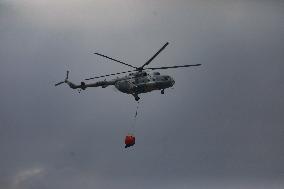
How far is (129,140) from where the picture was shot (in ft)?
139

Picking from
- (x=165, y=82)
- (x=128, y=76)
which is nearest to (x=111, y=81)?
(x=128, y=76)

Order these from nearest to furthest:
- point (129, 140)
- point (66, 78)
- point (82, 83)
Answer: point (129, 140) → point (82, 83) → point (66, 78)

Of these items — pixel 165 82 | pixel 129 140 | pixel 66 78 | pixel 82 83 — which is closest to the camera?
pixel 129 140

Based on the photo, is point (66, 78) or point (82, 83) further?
point (66, 78)

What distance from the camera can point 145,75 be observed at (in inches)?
1800

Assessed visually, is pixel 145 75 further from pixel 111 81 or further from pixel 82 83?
pixel 82 83

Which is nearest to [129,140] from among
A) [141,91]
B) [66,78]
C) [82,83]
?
[141,91]

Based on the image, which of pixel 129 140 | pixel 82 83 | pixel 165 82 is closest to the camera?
pixel 129 140

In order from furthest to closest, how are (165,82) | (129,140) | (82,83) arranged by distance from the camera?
(82,83) → (165,82) → (129,140)

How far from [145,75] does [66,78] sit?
A: 40.5 feet

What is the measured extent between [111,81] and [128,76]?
2599mm

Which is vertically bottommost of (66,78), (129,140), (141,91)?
(129,140)

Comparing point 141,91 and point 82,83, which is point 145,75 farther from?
point 82,83

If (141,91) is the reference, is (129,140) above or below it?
below
